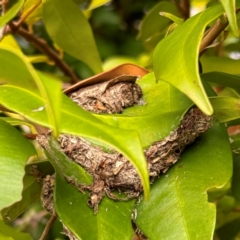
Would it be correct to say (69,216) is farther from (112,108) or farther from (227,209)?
(227,209)

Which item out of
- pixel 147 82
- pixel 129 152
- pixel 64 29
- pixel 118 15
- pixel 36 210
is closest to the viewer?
pixel 129 152

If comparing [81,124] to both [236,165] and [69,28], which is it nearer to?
[236,165]

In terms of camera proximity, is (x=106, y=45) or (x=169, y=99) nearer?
(x=169, y=99)

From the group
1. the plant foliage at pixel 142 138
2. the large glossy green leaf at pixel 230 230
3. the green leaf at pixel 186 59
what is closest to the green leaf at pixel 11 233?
the plant foliage at pixel 142 138

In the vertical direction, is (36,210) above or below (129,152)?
below

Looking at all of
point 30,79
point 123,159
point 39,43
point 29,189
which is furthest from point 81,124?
point 39,43

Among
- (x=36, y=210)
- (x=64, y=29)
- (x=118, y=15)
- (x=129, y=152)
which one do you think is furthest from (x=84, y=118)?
(x=118, y=15)

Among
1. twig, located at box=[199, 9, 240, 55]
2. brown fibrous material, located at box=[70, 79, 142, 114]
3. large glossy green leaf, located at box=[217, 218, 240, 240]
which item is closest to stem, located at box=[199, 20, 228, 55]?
twig, located at box=[199, 9, 240, 55]

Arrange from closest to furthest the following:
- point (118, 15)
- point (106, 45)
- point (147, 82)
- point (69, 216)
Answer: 1. point (69, 216)
2. point (147, 82)
3. point (106, 45)
4. point (118, 15)
